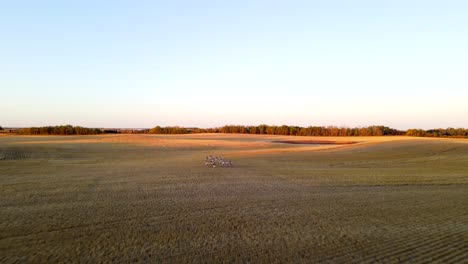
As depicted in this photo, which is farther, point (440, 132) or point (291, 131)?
point (291, 131)

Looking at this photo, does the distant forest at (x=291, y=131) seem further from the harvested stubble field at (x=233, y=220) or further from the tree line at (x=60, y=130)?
the harvested stubble field at (x=233, y=220)

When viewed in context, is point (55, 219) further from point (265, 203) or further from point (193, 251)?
point (265, 203)

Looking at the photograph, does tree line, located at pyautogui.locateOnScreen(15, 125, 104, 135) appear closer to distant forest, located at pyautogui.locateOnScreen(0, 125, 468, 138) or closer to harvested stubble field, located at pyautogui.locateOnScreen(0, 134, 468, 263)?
distant forest, located at pyautogui.locateOnScreen(0, 125, 468, 138)

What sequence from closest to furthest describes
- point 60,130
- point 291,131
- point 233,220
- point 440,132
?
point 233,220
point 60,130
point 440,132
point 291,131

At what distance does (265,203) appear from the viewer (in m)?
8.05

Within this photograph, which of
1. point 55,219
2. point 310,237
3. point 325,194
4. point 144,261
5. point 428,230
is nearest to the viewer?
point 144,261

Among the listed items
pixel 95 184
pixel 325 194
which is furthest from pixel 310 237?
pixel 95 184

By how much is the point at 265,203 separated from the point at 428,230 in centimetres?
323

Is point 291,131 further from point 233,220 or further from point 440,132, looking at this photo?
point 233,220

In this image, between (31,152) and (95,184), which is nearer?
(95,184)

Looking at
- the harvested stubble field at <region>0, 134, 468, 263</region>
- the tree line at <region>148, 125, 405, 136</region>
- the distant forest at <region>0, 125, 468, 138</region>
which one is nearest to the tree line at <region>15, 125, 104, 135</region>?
the distant forest at <region>0, 125, 468, 138</region>

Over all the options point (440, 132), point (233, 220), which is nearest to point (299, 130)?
point (440, 132)

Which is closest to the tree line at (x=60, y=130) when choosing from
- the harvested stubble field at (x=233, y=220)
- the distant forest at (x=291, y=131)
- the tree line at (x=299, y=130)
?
the distant forest at (x=291, y=131)

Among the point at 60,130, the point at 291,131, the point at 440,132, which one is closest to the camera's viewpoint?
the point at 60,130
